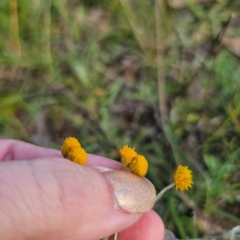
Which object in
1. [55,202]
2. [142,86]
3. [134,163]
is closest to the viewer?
[55,202]

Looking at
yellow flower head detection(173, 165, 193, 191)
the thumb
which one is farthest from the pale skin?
yellow flower head detection(173, 165, 193, 191)

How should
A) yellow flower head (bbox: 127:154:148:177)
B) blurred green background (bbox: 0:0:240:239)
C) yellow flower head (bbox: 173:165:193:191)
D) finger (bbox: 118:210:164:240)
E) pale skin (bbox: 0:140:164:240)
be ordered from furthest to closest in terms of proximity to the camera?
1. blurred green background (bbox: 0:0:240:239)
2. finger (bbox: 118:210:164:240)
3. yellow flower head (bbox: 173:165:193:191)
4. yellow flower head (bbox: 127:154:148:177)
5. pale skin (bbox: 0:140:164:240)

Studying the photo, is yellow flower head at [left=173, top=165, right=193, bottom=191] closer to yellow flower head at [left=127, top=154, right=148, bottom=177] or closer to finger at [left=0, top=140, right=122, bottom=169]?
yellow flower head at [left=127, top=154, right=148, bottom=177]

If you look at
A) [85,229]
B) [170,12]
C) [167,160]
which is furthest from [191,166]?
[170,12]

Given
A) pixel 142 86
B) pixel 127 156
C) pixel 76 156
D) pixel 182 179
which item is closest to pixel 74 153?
pixel 76 156

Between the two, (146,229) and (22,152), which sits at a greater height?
(22,152)

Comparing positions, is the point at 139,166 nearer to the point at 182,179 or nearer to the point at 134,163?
the point at 134,163

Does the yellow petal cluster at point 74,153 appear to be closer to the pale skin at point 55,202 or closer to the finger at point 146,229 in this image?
the pale skin at point 55,202

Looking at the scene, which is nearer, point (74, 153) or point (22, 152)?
point (74, 153)
